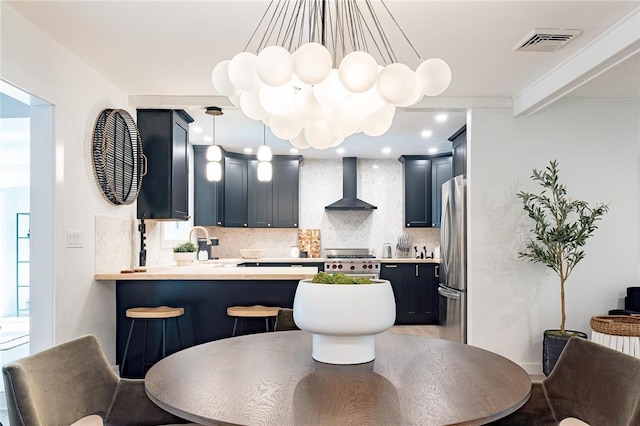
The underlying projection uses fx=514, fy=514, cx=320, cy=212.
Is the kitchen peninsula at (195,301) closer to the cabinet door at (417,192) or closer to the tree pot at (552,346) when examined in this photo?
the tree pot at (552,346)

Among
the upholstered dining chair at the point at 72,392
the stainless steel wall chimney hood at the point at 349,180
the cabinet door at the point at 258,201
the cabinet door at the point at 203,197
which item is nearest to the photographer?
the upholstered dining chair at the point at 72,392

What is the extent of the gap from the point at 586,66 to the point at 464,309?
8.09 feet

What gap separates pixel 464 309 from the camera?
4902mm

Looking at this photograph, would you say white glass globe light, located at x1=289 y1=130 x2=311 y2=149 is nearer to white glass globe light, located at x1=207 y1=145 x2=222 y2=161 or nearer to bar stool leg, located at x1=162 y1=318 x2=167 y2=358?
bar stool leg, located at x1=162 y1=318 x2=167 y2=358

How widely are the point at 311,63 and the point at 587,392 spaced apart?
137 centimetres

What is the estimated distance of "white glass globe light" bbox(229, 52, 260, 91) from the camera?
70.1 inches

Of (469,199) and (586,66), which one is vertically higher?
(586,66)

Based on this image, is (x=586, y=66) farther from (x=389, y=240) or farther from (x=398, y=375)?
(x=389, y=240)

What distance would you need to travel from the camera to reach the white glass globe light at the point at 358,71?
1.59m

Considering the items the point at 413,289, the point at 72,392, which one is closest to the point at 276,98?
the point at 72,392

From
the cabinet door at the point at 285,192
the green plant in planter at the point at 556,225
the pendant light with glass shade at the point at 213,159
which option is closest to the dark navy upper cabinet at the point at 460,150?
the green plant in planter at the point at 556,225

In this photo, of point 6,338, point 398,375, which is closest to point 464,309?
point 398,375

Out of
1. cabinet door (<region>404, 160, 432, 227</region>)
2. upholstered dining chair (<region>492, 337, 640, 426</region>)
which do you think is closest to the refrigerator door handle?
cabinet door (<region>404, 160, 432, 227</region>)

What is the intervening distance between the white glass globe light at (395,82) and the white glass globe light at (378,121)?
0.39 meters
